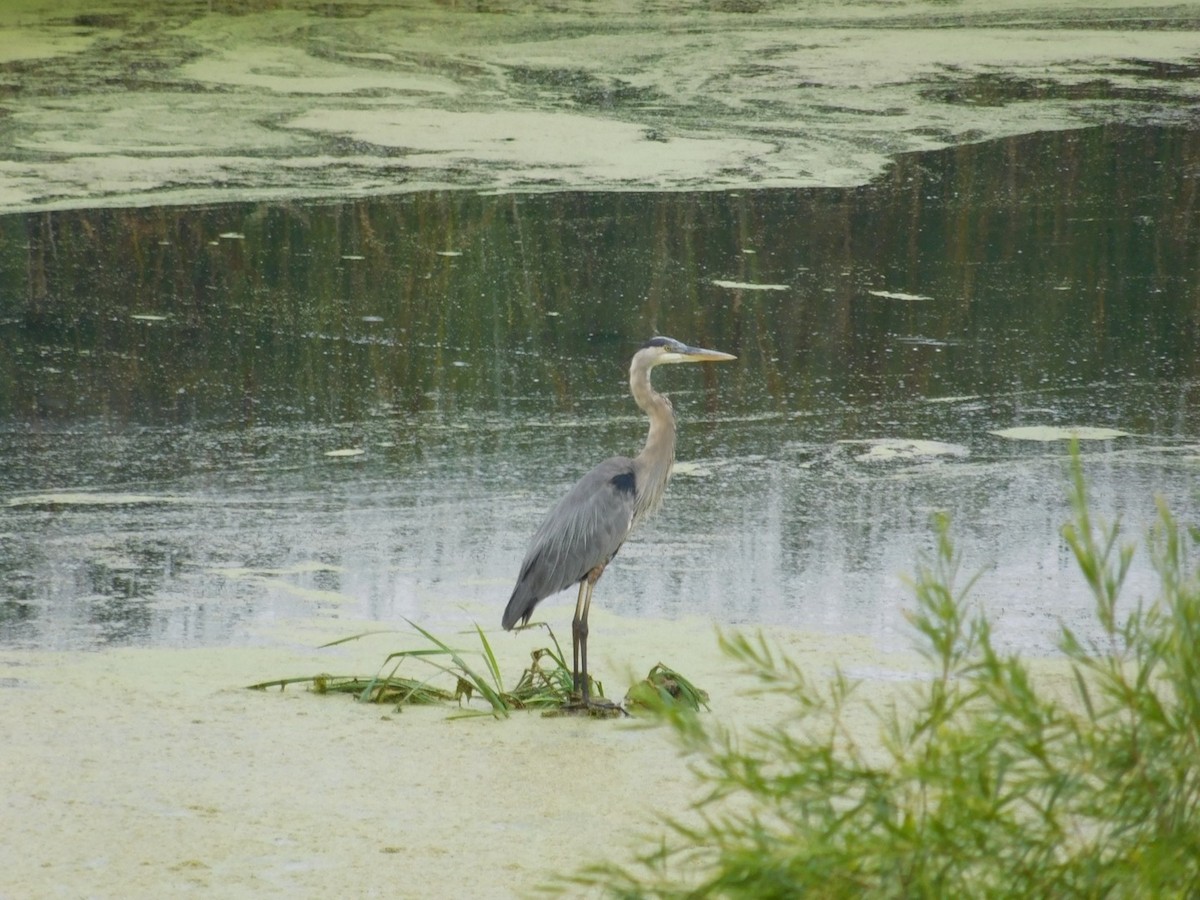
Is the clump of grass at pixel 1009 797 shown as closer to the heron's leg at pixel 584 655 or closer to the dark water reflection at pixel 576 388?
the heron's leg at pixel 584 655

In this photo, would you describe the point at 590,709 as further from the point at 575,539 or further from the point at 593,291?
the point at 593,291

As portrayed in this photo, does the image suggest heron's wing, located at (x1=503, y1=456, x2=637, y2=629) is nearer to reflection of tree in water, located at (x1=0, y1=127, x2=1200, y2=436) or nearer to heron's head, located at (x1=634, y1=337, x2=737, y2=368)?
heron's head, located at (x1=634, y1=337, x2=737, y2=368)

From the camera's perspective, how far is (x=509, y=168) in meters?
8.16

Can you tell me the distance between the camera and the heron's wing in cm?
344

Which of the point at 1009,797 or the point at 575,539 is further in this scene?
the point at 575,539

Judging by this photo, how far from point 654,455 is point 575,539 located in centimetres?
32

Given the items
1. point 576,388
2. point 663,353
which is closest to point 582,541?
point 663,353

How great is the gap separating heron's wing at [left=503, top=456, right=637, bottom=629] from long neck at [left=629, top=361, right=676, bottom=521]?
3.5 inches

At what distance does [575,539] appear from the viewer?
3.44 metres

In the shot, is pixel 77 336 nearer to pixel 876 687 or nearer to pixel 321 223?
pixel 321 223

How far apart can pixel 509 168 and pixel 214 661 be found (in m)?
4.98

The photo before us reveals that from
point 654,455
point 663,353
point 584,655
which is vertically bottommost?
point 584,655

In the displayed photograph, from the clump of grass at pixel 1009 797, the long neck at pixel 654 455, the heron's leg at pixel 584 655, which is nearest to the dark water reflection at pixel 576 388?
the long neck at pixel 654 455

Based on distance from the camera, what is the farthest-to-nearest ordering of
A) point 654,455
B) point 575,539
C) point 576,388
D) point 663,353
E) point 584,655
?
point 576,388, point 663,353, point 654,455, point 575,539, point 584,655
